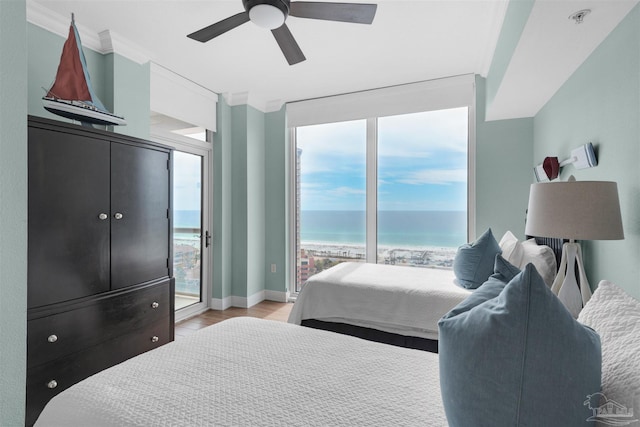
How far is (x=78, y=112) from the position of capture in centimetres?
218

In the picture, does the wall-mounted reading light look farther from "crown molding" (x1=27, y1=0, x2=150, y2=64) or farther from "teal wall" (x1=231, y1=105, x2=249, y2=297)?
"crown molding" (x1=27, y1=0, x2=150, y2=64)

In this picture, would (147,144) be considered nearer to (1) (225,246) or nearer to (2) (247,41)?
(2) (247,41)

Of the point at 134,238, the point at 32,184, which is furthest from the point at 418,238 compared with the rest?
the point at 32,184

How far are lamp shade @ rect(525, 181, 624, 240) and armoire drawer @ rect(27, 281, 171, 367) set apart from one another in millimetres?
2592

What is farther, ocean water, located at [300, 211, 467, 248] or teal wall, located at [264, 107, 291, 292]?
teal wall, located at [264, 107, 291, 292]

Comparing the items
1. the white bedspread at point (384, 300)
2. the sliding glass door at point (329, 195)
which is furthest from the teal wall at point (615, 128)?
the sliding glass door at point (329, 195)

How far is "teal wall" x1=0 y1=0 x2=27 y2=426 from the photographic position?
1470mm

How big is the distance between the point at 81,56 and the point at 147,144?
667 mm

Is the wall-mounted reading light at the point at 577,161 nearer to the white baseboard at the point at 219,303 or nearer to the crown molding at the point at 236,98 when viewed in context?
the crown molding at the point at 236,98

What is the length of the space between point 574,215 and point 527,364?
3.38 ft

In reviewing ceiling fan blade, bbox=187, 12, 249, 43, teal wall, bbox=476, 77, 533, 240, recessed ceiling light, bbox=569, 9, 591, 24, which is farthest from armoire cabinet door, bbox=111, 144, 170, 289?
teal wall, bbox=476, 77, 533, 240

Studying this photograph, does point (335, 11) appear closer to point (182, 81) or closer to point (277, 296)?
point (182, 81)

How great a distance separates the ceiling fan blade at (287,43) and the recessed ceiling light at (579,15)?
4.99 feet

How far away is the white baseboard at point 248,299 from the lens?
4.09m
